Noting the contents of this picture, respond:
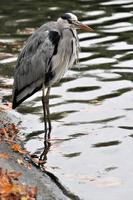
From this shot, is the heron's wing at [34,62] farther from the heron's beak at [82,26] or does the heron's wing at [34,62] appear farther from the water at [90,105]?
the water at [90,105]

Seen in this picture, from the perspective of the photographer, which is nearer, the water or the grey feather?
the water

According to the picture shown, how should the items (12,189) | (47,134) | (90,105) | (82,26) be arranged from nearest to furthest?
(12,189) → (82,26) → (47,134) → (90,105)

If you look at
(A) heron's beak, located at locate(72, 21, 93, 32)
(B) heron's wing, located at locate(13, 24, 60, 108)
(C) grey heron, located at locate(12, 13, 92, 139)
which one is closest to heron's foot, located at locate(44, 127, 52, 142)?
(C) grey heron, located at locate(12, 13, 92, 139)

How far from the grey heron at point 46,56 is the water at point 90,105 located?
61 cm

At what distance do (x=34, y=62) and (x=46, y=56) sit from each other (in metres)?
0.21

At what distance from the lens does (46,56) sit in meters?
10.0

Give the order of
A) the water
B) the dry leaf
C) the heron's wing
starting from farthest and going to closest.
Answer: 1. the heron's wing
2. the water
3. the dry leaf

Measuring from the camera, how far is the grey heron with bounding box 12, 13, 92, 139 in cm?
994

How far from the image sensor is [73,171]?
8516 mm

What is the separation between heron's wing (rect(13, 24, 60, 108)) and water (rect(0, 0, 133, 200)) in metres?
0.65

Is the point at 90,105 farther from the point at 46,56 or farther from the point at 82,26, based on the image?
the point at 82,26

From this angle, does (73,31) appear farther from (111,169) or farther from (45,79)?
(111,169)

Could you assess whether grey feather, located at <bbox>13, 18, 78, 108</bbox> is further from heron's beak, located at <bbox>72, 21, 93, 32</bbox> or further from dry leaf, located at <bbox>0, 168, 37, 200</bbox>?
dry leaf, located at <bbox>0, 168, 37, 200</bbox>

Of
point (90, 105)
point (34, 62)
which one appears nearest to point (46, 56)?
point (34, 62)
